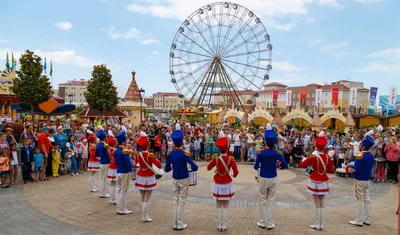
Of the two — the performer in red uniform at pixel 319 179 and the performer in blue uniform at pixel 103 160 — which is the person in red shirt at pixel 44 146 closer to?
the performer in blue uniform at pixel 103 160

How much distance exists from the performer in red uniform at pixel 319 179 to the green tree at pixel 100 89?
1118 inches

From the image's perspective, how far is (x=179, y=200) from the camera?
21.2 feet

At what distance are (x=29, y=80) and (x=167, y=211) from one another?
766 inches

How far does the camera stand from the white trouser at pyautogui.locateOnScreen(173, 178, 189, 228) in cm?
636

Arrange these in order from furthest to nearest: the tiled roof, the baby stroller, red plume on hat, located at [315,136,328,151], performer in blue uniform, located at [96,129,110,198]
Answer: the tiled roof < the baby stroller < performer in blue uniform, located at [96,129,110,198] < red plume on hat, located at [315,136,328,151]

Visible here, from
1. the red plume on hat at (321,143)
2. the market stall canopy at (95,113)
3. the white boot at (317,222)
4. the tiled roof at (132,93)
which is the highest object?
the tiled roof at (132,93)

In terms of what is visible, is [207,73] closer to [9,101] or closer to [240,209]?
[9,101]

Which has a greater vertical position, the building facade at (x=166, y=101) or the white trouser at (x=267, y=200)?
the building facade at (x=166, y=101)

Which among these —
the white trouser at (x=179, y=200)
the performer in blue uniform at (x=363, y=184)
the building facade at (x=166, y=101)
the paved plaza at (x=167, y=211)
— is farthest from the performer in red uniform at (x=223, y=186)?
the building facade at (x=166, y=101)

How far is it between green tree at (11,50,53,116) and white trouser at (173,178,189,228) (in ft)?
65.4

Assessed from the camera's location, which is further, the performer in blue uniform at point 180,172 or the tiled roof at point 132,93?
the tiled roof at point 132,93

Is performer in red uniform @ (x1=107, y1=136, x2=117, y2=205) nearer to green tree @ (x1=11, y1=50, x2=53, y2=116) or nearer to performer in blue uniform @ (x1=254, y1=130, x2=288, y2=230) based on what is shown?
performer in blue uniform @ (x1=254, y1=130, x2=288, y2=230)

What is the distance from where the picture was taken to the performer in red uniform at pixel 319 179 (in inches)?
256

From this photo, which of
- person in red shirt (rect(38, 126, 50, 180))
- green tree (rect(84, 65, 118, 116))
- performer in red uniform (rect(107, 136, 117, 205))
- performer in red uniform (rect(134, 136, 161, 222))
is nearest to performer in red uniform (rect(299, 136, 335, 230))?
performer in red uniform (rect(134, 136, 161, 222))
